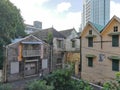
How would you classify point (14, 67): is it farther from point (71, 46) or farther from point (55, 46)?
point (71, 46)

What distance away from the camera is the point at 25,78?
A: 2358 cm

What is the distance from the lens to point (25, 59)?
2347 centimetres

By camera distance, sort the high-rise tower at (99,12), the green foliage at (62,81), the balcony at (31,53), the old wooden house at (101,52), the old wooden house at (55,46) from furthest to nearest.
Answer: the high-rise tower at (99,12) < the old wooden house at (55,46) < the balcony at (31,53) < the old wooden house at (101,52) < the green foliage at (62,81)

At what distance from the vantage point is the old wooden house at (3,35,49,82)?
21469mm

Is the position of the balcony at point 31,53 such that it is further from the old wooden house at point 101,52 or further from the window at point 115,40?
the window at point 115,40

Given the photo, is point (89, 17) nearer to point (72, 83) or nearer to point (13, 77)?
point (13, 77)

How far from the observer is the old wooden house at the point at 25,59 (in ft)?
70.4

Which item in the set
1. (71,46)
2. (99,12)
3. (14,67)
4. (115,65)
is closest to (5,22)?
(14,67)

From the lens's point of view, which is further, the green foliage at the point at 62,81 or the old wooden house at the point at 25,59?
the old wooden house at the point at 25,59

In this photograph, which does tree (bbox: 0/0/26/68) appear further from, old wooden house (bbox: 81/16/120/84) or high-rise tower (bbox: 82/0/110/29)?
high-rise tower (bbox: 82/0/110/29)

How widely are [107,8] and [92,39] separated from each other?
45.1 meters

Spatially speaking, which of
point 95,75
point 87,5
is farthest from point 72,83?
point 87,5

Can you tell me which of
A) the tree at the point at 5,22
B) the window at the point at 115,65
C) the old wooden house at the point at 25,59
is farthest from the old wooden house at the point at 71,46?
the tree at the point at 5,22

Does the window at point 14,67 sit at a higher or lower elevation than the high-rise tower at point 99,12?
lower
